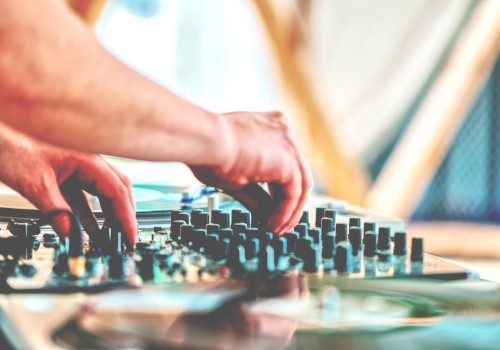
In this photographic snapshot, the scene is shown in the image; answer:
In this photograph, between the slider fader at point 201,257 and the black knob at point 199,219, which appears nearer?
the slider fader at point 201,257

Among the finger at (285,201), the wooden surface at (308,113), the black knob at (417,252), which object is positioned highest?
the wooden surface at (308,113)

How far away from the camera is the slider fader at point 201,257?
2.15 ft

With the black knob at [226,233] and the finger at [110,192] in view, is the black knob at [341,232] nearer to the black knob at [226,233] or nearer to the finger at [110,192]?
the black knob at [226,233]

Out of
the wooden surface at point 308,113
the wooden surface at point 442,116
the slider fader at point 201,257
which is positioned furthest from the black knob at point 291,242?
the wooden surface at point 442,116

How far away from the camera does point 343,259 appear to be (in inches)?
28.0

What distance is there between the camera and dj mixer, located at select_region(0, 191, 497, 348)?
1.70 ft

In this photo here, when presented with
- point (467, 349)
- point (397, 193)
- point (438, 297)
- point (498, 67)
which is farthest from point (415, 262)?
point (498, 67)

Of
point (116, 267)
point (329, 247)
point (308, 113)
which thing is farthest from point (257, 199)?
point (308, 113)

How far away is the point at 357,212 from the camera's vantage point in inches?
45.1

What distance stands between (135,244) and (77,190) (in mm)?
156

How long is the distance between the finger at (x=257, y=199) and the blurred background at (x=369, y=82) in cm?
203

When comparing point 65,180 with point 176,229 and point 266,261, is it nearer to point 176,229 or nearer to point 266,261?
point 176,229

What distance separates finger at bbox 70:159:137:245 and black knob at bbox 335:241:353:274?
0.81 feet

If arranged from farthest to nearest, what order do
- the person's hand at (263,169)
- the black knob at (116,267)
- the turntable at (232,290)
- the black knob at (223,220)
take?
the black knob at (223,220)
the person's hand at (263,169)
the black knob at (116,267)
the turntable at (232,290)
